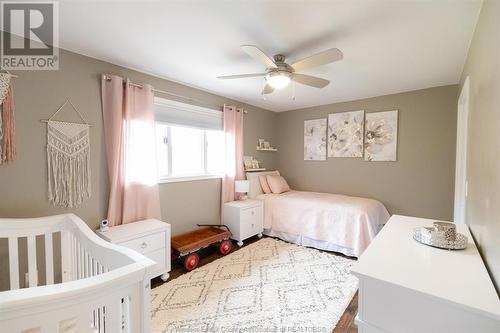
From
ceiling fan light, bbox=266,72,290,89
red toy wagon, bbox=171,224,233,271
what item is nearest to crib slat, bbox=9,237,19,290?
red toy wagon, bbox=171,224,233,271

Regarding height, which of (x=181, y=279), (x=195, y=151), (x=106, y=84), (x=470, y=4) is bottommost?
(x=181, y=279)

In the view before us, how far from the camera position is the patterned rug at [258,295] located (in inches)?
68.1

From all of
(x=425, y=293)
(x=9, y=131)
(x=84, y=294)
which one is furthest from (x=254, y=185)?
(x=84, y=294)

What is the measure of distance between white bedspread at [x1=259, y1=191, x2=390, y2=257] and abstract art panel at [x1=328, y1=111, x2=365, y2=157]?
2.92 feet

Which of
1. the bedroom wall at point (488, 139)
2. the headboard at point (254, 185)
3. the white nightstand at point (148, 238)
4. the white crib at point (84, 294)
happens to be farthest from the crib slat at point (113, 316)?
the headboard at point (254, 185)

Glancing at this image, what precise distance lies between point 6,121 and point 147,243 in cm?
149

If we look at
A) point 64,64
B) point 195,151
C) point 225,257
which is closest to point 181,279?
point 225,257

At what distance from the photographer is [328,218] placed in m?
3.07

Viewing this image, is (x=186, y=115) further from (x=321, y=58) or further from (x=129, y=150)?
(x=321, y=58)

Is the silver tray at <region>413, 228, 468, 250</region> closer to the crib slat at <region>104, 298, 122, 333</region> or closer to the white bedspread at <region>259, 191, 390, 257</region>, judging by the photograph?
the white bedspread at <region>259, 191, 390, 257</region>

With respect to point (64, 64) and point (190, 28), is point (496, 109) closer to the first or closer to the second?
point (190, 28)

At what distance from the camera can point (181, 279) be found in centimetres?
237

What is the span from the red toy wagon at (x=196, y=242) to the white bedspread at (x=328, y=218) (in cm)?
90

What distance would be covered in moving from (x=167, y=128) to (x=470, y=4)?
9.79ft
